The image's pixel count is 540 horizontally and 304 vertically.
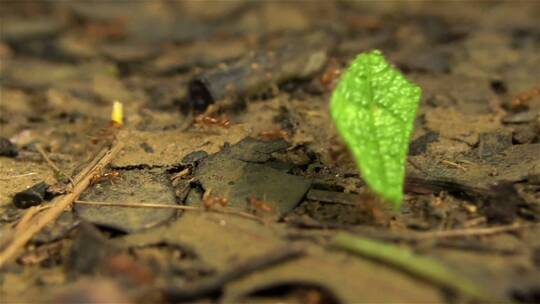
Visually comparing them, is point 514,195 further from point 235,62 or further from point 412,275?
point 235,62

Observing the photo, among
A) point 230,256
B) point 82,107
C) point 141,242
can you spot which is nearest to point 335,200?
point 230,256

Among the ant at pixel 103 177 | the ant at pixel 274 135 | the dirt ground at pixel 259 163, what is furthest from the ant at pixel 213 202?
the ant at pixel 274 135

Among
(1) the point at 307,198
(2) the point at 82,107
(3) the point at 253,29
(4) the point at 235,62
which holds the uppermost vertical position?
(3) the point at 253,29

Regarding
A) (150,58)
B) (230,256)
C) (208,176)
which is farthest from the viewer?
(150,58)

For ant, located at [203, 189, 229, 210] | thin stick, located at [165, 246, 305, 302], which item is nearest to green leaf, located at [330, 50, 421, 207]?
thin stick, located at [165, 246, 305, 302]

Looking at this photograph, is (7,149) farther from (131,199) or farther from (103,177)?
(131,199)
